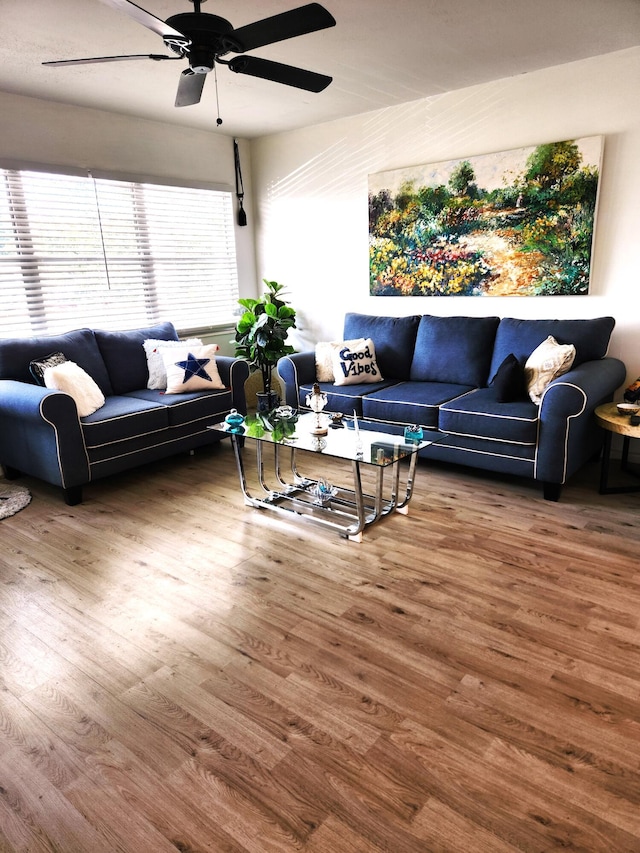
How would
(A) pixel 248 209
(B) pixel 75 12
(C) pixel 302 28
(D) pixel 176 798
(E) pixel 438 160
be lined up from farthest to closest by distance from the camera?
(A) pixel 248 209, (E) pixel 438 160, (B) pixel 75 12, (C) pixel 302 28, (D) pixel 176 798

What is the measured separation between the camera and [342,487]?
355 centimetres

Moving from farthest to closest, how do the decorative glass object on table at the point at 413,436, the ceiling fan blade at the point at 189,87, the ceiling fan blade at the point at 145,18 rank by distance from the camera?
the decorative glass object on table at the point at 413,436 < the ceiling fan blade at the point at 189,87 < the ceiling fan blade at the point at 145,18

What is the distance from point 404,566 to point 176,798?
140 cm

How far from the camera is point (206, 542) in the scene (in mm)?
2934

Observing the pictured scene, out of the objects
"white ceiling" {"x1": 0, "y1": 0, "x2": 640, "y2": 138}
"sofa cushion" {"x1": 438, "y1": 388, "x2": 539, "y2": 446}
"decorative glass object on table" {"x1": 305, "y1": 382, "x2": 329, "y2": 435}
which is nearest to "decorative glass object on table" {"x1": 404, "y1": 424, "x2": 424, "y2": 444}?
"decorative glass object on table" {"x1": 305, "y1": 382, "x2": 329, "y2": 435}

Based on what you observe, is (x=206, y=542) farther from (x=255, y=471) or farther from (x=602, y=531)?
(x=602, y=531)

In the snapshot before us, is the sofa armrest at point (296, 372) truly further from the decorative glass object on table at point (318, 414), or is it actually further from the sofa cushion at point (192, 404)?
the decorative glass object on table at point (318, 414)

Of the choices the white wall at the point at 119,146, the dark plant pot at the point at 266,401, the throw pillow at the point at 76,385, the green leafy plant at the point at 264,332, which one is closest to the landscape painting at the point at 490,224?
the green leafy plant at the point at 264,332

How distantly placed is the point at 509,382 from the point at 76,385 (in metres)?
2.74

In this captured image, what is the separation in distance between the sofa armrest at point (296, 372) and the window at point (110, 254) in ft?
4.30

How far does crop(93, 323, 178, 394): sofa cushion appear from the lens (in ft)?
13.8

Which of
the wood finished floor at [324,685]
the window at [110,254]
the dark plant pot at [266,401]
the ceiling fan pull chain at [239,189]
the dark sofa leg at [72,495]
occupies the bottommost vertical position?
the wood finished floor at [324,685]

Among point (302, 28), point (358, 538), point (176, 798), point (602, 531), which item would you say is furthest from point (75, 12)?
point (602, 531)

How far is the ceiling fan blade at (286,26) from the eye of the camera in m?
1.99
